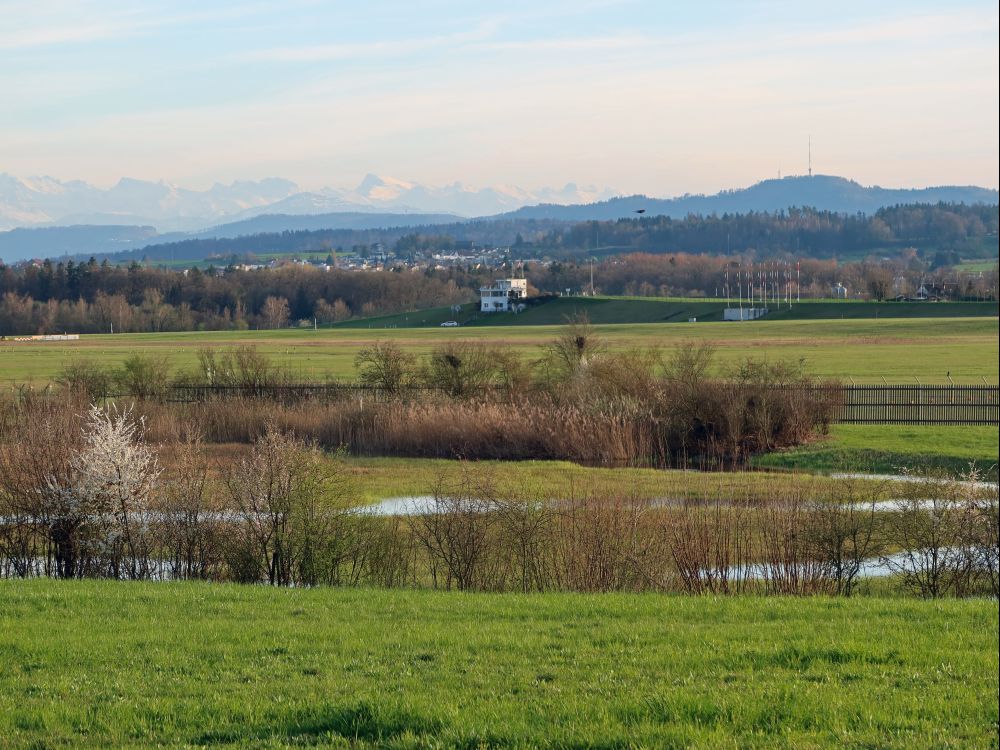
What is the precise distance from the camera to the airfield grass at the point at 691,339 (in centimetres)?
6306

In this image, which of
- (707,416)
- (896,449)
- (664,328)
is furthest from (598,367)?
(664,328)

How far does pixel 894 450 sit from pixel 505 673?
31.9 meters

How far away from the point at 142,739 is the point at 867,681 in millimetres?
5795

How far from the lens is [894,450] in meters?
39.0

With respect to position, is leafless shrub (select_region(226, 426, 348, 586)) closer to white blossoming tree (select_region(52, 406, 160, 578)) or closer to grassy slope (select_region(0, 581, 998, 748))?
white blossoming tree (select_region(52, 406, 160, 578))

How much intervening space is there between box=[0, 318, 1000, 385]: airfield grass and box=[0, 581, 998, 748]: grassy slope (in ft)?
137

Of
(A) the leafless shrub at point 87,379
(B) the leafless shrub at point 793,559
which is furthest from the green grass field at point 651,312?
(B) the leafless shrub at point 793,559

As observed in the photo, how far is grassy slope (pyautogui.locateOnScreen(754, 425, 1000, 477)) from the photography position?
121ft

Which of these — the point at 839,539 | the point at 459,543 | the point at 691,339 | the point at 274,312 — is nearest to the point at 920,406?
the point at 839,539

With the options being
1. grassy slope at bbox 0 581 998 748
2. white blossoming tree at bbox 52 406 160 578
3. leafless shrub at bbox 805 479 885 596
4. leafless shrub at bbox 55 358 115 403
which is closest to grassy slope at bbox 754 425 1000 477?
leafless shrub at bbox 805 479 885 596

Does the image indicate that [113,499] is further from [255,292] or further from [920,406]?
[255,292]

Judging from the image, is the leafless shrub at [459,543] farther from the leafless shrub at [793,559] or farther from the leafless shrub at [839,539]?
the leafless shrub at [839,539]

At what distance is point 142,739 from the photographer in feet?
27.9

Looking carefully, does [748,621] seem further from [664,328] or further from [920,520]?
[664,328]
